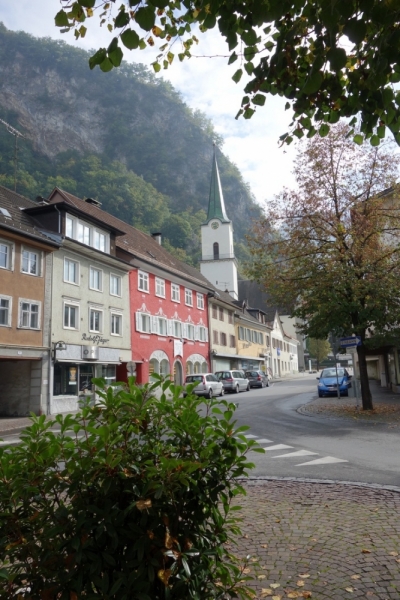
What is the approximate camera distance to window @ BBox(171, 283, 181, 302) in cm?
3791

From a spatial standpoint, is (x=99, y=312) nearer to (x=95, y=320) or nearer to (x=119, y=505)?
(x=95, y=320)

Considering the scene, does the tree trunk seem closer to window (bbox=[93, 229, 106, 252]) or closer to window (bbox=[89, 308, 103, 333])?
window (bbox=[89, 308, 103, 333])

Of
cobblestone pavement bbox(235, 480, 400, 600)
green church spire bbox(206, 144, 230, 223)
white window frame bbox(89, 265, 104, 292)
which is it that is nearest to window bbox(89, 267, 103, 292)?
white window frame bbox(89, 265, 104, 292)

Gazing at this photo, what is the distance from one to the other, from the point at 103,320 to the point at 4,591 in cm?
2623

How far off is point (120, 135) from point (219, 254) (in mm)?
72001

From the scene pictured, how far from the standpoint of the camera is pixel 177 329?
1499 inches

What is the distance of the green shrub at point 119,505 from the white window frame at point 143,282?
30.2 m

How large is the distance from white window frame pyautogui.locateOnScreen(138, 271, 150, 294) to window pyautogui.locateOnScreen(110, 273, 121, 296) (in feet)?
8.39

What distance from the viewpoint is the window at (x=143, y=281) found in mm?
33062

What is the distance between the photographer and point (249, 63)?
15.3 feet

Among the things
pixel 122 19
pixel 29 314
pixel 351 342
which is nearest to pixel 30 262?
pixel 29 314

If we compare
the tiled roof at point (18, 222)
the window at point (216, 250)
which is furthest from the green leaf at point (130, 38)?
the window at point (216, 250)

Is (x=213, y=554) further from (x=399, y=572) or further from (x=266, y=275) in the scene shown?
(x=266, y=275)

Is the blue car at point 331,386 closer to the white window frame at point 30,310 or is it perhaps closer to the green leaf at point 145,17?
the white window frame at point 30,310
